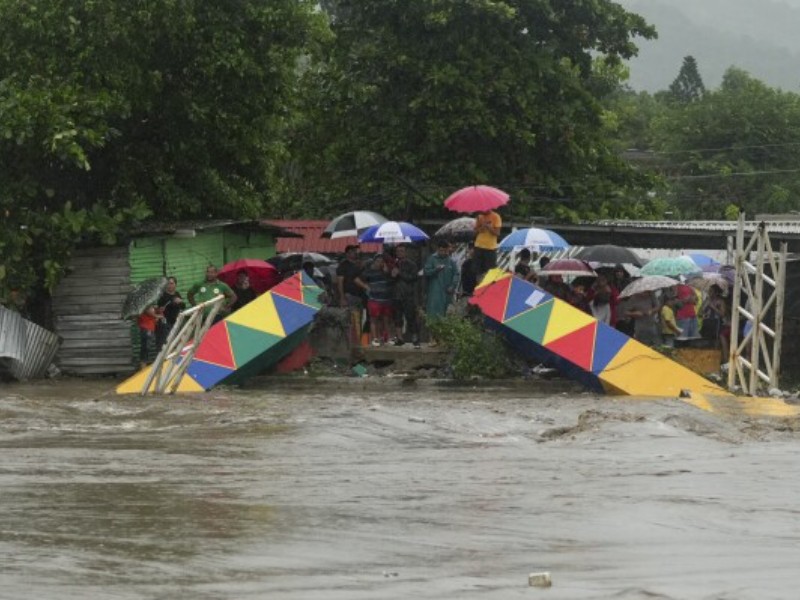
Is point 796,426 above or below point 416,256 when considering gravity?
below

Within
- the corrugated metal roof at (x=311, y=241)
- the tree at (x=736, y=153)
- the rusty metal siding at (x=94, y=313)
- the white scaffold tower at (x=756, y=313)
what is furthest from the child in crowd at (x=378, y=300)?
the tree at (x=736, y=153)

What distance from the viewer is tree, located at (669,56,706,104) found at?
84.8 metres

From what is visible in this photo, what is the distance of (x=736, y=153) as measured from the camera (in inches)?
2122

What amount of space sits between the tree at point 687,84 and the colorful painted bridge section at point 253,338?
6609 centimetres

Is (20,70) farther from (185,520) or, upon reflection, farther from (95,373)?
(185,520)

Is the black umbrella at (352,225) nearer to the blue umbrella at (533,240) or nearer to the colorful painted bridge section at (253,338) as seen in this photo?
the blue umbrella at (533,240)

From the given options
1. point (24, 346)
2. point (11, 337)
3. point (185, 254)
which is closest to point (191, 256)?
point (185, 254)

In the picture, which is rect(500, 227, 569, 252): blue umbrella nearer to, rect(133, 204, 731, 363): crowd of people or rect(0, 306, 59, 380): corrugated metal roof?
rect(133, 204, 731, 363): crowd of people

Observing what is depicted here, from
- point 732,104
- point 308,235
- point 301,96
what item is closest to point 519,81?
point 301,96

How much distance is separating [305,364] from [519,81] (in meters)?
9.34

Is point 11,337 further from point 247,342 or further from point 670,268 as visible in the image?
point 670,268

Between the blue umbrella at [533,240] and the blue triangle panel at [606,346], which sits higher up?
the blue umbrella at [533,240]

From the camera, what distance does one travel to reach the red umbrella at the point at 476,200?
73.0 ft

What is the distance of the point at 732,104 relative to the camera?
5400 centimetres
